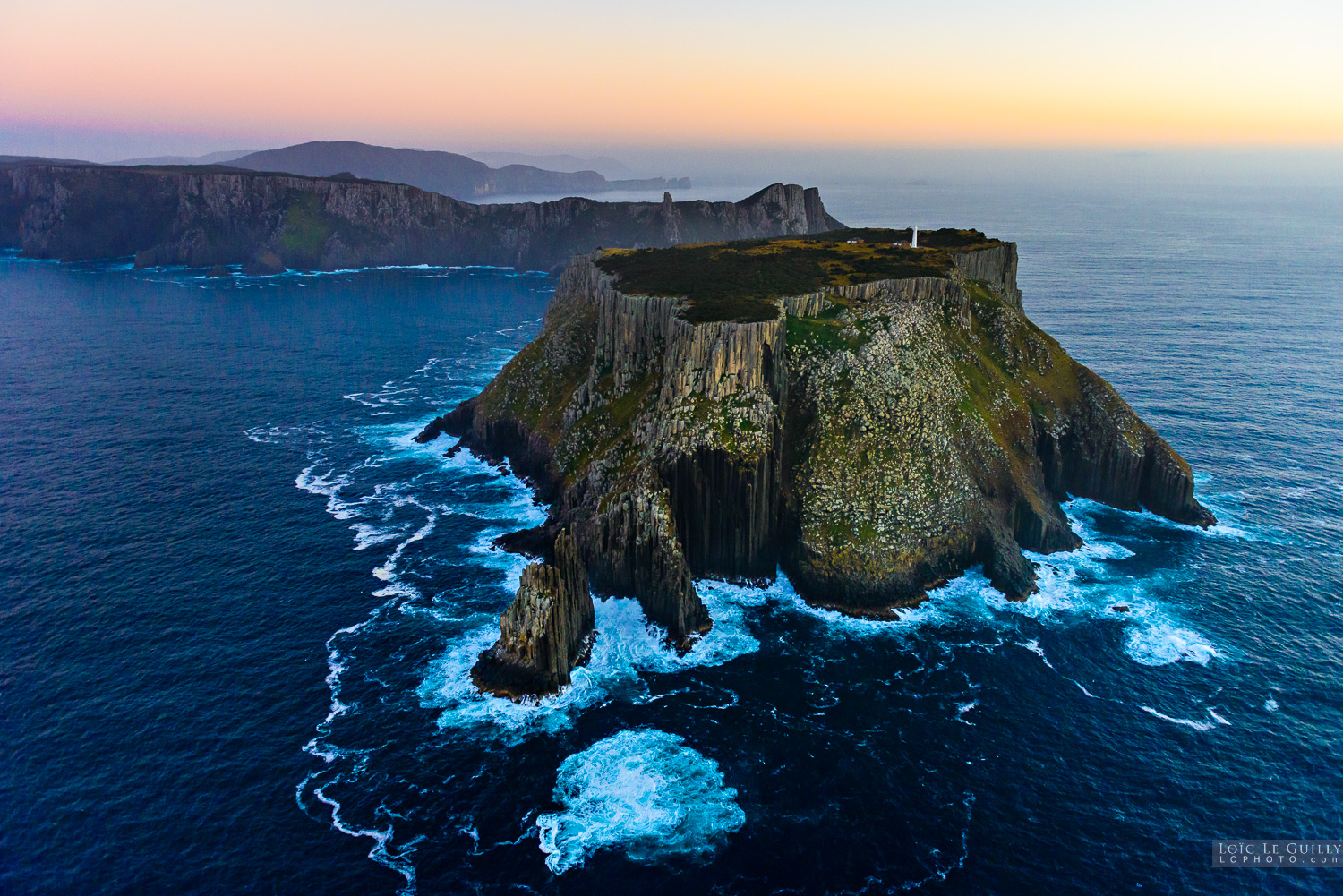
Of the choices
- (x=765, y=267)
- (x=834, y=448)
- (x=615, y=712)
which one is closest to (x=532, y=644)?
(x=615, y=712)

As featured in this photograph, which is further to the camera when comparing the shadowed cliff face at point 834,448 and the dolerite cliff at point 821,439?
the dolerite cliff at point 821,439

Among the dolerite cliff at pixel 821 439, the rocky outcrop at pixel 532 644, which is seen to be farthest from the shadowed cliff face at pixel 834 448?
the rocky outcrop at pixel 532 644

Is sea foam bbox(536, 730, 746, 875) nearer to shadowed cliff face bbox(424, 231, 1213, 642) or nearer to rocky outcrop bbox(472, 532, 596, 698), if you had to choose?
rocky outcrop bbox(472, 532, 596, 698)

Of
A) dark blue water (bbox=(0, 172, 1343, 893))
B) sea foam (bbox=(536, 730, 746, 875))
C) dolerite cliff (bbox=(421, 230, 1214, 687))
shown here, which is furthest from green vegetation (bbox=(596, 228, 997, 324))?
sea foam (bbox=(536, 730, 746, 875))

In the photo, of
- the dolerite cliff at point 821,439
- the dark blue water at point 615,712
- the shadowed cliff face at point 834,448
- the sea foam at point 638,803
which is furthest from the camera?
the dolerite cliff at point 821,439

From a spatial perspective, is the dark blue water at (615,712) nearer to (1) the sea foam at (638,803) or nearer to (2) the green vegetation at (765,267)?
(1) the sea foam at (638,803)

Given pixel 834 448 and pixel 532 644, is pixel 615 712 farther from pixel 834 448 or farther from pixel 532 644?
pixel 834 448
